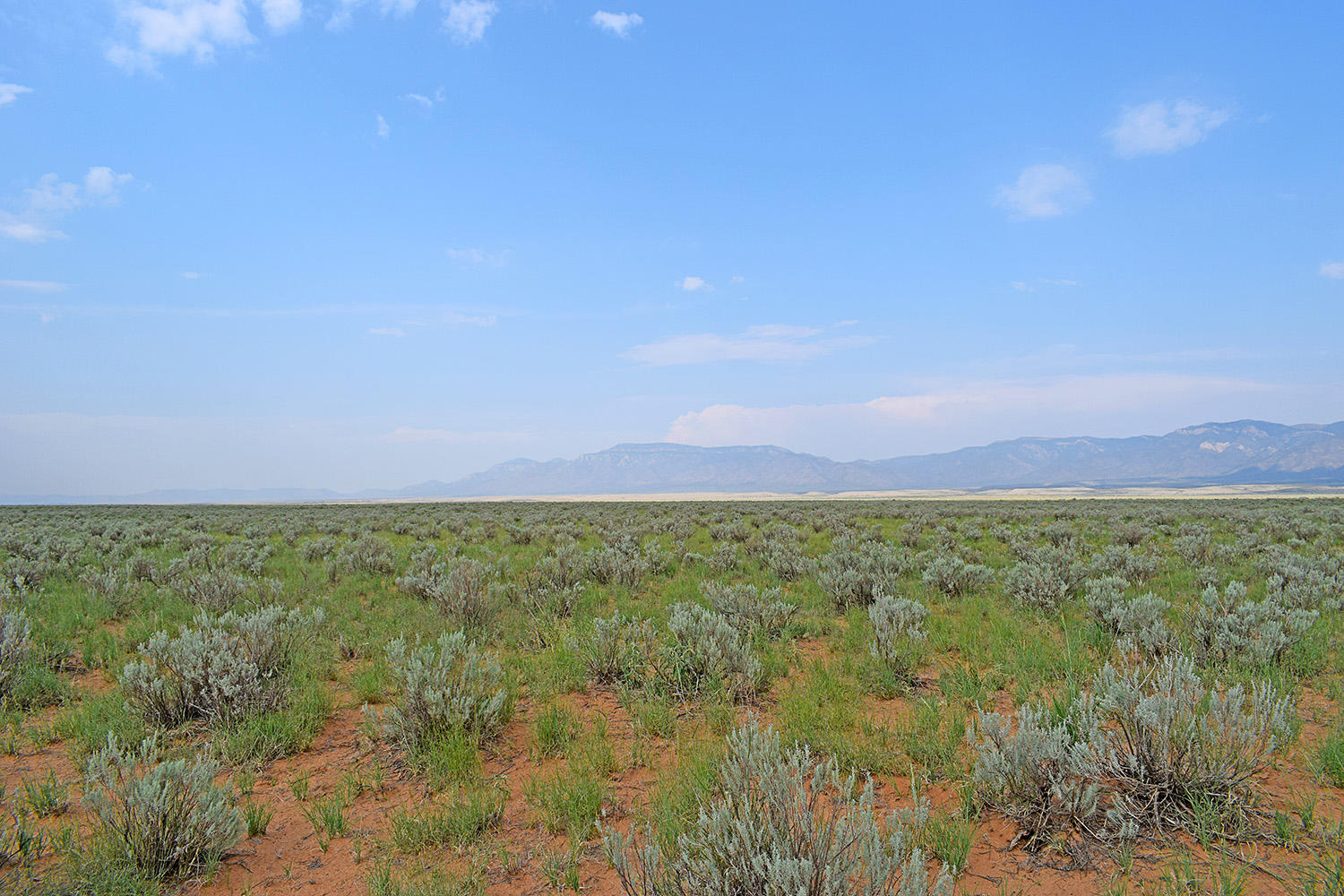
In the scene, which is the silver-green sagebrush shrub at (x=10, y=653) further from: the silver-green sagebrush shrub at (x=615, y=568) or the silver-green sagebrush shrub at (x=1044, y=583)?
the silver-green sagebrush shrub at (x=1044, y=583)

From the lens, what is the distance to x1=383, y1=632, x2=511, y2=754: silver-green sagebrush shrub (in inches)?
187

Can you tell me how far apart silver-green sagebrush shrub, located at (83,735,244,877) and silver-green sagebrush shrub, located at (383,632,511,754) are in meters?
1.32

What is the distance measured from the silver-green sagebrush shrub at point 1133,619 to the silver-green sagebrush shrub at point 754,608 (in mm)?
3541

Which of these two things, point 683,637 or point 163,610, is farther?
point 163,610

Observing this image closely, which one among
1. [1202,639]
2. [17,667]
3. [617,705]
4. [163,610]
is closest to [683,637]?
[617,705]

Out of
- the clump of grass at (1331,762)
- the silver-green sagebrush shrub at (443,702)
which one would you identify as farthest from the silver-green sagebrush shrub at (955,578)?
the silver-green sagebrush shrub at (443,702)

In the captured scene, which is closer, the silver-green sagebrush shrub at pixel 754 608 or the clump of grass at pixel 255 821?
the clump of grass at pixel 255 821

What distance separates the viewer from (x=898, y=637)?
650 cm

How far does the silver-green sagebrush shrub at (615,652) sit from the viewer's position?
Answer: 20.6 feet

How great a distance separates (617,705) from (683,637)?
95 centimetres

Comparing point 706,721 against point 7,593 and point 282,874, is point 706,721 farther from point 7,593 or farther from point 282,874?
point 7,593

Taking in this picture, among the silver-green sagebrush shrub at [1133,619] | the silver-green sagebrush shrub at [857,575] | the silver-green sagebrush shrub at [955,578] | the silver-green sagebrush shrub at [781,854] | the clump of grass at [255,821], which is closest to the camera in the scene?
the silver-green sagebrush shrub at [781,854]

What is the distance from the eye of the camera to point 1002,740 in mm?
3768

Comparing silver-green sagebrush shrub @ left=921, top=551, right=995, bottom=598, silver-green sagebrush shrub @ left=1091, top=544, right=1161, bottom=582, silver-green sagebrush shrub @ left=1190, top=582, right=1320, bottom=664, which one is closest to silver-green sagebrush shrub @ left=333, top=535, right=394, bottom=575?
silver-green sagebrush shrub @ left=921, top=551, right=995, bottom=598
